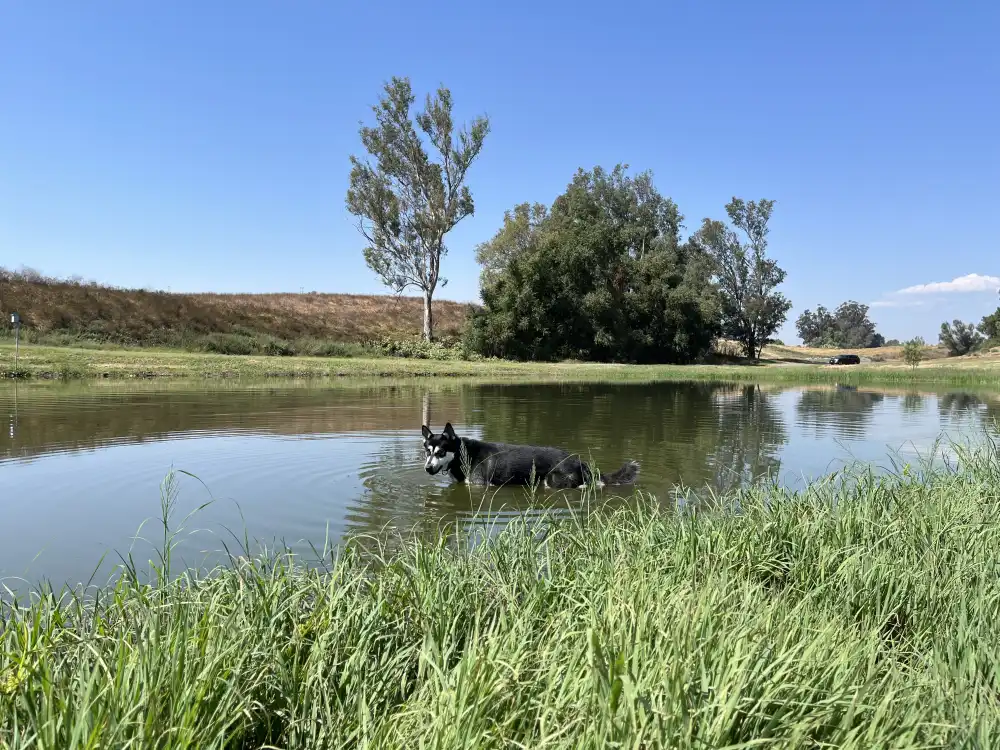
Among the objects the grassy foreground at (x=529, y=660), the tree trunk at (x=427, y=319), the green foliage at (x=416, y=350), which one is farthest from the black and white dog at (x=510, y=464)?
the tree trunk at (x=427, y=319)

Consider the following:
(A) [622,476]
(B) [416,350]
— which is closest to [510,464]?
(A) [622,476]

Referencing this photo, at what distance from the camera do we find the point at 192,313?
180ft

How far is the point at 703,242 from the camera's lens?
8562cm

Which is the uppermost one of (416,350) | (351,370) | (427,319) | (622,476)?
(427,319)

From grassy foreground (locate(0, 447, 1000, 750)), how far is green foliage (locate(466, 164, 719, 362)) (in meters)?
52.9

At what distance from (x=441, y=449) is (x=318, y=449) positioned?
3844 mm

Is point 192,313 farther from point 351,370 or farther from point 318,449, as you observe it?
point 318,449

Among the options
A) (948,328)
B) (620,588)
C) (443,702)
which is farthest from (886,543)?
(948,328)

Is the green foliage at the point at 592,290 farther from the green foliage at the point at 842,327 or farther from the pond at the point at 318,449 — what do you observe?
the green foliage at the point at 842,327

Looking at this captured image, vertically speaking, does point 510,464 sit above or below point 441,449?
below

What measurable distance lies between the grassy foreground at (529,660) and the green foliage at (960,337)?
293 ft

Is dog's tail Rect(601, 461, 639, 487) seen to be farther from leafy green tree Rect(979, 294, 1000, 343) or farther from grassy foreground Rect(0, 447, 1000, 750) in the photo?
leafy green tree Rect(979, 294, 1000, 343)

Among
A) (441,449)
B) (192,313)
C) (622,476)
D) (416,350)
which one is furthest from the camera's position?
(416,350)

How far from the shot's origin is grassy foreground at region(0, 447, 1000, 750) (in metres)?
2.65
